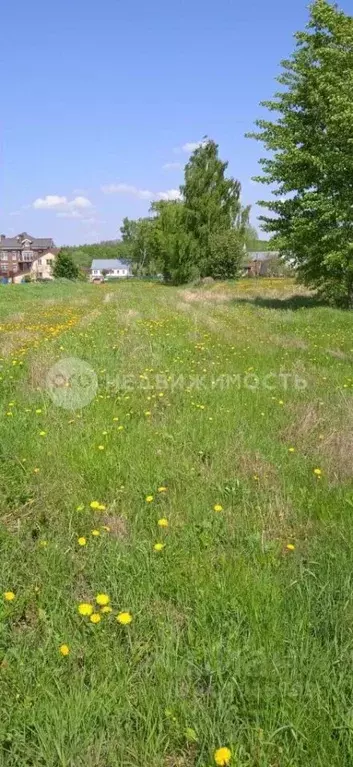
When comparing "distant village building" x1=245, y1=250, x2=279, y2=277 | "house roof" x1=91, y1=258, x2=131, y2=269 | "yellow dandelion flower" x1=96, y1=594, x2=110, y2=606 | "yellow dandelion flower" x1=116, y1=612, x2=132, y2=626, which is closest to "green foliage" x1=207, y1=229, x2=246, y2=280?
"distant village building" x1=245, y1=250, x2=279, y2=277

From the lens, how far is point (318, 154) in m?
18.3

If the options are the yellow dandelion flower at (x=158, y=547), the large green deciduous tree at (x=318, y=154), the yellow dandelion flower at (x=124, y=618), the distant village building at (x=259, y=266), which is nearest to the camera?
the yellow dandelion flower at (x=124, y=618)

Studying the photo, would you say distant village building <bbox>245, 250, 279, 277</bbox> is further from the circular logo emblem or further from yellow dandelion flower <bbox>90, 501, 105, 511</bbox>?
yellow dandelion flower <bbox>90, 501, 105, 511</bbox>

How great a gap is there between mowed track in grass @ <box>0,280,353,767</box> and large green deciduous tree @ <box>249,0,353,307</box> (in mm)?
13605

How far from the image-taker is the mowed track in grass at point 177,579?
6.37ft

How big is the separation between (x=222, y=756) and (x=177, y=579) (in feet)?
3.44

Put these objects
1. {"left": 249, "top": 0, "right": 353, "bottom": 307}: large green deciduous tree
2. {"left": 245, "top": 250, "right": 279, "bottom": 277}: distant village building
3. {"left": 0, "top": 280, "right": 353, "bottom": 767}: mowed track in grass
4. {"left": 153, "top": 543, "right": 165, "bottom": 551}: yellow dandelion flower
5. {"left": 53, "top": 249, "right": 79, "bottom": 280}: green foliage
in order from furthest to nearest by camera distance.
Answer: {"left": 245, "top": 250, "right": 279, "bottom": 277}: distant village building → {"left": 53, "top": 249, "right": 79, "bottom": 280}: green foliage → {"left": 249, "top": 0, "right": 353, "bottom": 307}: large green deciduous tree → {"left": 153, "top": 543, "right": 165, "bottom": 551}: yellow dandelion flower → {"left": 0, "top": 280, "right": 353, "bottom": 767}: mowed track in grass

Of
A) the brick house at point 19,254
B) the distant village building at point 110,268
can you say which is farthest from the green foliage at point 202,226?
the distant village building at point 110,268

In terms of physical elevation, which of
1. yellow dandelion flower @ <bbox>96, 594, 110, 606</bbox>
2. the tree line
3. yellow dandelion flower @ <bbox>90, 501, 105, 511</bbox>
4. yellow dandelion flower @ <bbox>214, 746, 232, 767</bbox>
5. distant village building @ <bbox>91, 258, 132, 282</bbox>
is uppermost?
distant village building @ <bbox>91, 258, 132, 282</bbox>

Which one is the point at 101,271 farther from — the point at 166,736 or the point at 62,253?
the point at 166,736

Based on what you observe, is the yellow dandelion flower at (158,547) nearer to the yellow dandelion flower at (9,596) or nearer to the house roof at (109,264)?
the yellow dandelion flower at (9,596)

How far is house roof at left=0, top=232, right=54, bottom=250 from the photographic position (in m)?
119

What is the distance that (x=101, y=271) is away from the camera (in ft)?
470

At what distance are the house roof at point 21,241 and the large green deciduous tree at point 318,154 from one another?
112 metres
